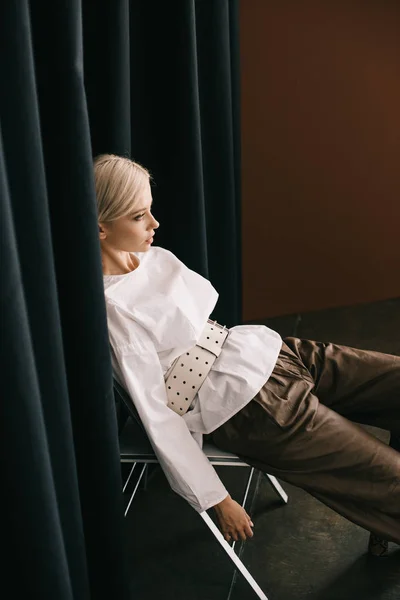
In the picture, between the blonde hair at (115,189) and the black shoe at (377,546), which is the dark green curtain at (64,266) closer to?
the blonde hair at (115,189)

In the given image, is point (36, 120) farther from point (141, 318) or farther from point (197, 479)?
point (197, 479)

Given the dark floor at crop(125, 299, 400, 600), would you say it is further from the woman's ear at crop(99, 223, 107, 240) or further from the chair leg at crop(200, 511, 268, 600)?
the woman's ear at crop(99, 223, 107, 240)

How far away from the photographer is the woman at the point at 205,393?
1.83 meters

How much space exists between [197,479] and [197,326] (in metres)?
0.36

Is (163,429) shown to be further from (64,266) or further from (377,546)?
(377,546)

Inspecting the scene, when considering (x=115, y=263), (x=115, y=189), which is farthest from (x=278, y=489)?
(x=115, y=189)

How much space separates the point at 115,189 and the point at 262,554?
1051 mm

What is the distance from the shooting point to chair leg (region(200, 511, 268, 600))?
1875 mm

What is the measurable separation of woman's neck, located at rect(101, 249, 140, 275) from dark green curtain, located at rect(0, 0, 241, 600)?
28 centimetres

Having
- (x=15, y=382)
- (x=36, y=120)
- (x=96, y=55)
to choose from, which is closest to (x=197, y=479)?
(x=15, y=382)

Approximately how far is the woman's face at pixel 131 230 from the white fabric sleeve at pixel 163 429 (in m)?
0.19

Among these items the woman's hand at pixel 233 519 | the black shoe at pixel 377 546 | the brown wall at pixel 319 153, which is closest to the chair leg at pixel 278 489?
the black shoe at pixel 377 546

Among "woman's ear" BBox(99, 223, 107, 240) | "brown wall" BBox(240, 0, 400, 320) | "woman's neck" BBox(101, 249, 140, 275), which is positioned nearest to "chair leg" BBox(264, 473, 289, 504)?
"woman's neck" BBox(101, 249, 140, 275)

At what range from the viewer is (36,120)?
4.43 ft
